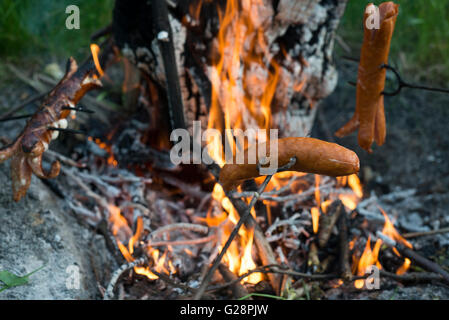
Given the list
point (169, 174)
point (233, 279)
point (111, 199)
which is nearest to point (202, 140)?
point (169, 174)

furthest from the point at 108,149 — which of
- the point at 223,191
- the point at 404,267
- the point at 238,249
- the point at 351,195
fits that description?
the point at 404,267

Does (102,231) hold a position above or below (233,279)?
above

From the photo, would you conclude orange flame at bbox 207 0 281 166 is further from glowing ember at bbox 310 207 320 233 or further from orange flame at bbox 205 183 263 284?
glowing ember at bbox 310 207 320 233

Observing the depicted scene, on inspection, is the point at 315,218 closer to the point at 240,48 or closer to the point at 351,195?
the point at 351,195

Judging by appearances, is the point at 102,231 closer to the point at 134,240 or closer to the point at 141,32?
the point at 134,240

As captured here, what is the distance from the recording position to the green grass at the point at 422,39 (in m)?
2.54

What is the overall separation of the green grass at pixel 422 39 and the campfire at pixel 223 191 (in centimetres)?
101

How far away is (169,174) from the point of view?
78.9 inches

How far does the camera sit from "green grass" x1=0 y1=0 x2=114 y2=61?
253 cm

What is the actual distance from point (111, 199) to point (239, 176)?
2.79ft

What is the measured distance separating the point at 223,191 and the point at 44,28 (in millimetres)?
1816

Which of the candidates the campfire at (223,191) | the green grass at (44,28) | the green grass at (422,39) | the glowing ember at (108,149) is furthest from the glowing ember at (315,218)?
the green grass at (44,28)

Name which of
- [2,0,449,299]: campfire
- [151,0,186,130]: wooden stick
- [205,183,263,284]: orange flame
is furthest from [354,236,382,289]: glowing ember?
[151,0,186,130]: wooden stick

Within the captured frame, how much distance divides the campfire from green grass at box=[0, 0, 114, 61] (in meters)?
0.91
